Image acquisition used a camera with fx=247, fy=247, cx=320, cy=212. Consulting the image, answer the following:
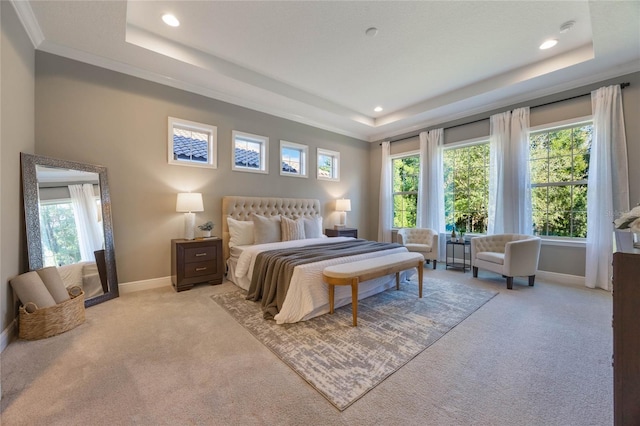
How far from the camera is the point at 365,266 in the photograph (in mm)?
2719

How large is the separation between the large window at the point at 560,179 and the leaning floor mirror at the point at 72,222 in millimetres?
6456


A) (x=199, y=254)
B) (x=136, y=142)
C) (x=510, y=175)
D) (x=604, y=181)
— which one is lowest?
(x=199, y=254)

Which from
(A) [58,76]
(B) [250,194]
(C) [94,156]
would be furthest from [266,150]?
(A) [58,76]

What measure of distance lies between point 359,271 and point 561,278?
145 inches

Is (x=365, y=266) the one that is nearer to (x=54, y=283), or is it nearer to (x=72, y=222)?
(x=54, y=283)

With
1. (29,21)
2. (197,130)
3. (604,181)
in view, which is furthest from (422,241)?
(29,21)

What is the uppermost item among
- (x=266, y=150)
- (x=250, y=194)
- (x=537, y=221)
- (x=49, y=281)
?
(x=266, y=150)

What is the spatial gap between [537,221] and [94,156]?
675cm

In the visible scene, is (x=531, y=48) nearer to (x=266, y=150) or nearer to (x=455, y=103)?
(x=455, y=103)

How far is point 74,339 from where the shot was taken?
7.13 ft

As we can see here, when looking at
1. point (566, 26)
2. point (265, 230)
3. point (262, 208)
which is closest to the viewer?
point (566, 26)

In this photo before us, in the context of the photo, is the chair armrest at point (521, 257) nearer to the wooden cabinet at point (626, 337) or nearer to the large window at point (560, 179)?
the large window at point (560, 179)

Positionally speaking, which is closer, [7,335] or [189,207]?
[7,335]

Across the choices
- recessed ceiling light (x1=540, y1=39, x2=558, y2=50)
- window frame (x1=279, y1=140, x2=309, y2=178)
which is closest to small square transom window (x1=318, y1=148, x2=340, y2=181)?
window frame (x1=279, y1=140, x2=309, y2=178)
